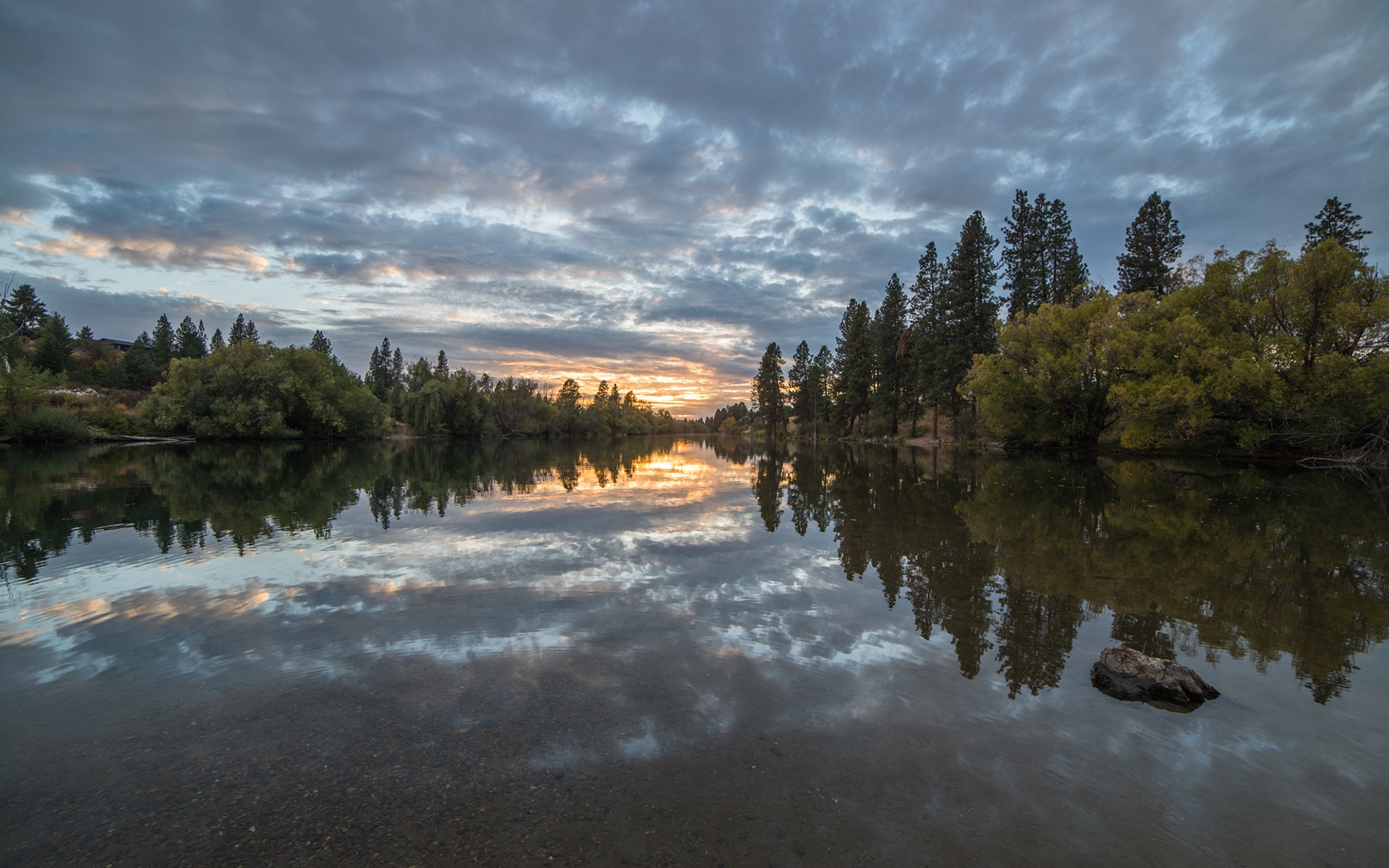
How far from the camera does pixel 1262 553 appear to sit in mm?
9172

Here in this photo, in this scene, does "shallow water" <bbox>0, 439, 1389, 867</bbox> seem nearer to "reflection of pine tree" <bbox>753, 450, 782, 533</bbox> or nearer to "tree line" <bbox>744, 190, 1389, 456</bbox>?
"reflection of pine tree" <bbox>753, 450, 782, 533</bbox>

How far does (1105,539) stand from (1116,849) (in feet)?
29.4

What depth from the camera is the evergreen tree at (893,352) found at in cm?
5834

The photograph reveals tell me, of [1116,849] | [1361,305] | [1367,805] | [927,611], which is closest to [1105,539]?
[927,611]

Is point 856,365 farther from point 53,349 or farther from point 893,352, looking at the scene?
point 53,349

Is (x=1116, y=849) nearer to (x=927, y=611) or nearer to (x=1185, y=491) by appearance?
(x=927, y=611)

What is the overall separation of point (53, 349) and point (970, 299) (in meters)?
94.1

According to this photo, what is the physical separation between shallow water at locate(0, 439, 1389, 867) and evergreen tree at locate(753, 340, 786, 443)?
77267 mm

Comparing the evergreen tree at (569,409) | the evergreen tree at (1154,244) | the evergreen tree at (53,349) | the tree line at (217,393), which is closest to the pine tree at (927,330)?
the evergreen tree at (1154,244)

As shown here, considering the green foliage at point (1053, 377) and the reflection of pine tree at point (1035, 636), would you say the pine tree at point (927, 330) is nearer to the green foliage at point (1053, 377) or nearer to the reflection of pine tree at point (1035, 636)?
the green foliage at point (1053, 377)

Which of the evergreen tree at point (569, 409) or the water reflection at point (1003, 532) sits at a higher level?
the evergreen tree at point (569, 409)

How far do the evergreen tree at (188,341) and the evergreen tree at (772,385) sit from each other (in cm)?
8670

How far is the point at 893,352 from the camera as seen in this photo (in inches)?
2313

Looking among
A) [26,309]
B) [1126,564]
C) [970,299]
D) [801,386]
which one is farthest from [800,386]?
[26,309]
